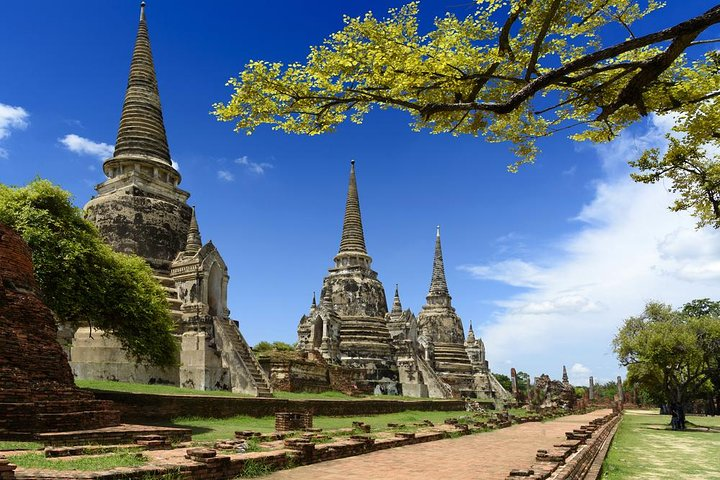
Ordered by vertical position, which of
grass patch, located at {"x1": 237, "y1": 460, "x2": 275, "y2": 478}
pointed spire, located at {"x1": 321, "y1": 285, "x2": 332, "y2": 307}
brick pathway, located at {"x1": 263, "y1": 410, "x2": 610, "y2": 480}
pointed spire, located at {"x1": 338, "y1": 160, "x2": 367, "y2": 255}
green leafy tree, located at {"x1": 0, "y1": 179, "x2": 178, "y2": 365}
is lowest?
brick pathway, located at {"x1": 263, "y1": 410, "x2": 610, "y2": 480}

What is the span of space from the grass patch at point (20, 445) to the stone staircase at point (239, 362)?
13026 millimetres

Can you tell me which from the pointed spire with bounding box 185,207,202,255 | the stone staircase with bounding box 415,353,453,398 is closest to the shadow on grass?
the pointed spire with bounding box 185,207,202,255

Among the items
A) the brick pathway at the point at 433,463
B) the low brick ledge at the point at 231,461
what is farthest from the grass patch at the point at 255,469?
the brick pathway at the point at 433,463

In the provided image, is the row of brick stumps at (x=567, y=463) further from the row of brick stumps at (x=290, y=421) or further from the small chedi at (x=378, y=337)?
the small chedi at (x=378, y=337)

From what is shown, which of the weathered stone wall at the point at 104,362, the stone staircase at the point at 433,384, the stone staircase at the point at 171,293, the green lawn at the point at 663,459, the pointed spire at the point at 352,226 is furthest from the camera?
the pointed spire at the point at 352,226

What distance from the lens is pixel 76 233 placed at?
15523 mm

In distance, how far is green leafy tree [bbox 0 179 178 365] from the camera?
14477 millimetres

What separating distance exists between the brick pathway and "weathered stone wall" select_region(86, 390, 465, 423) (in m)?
4.00

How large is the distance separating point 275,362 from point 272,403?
835cm

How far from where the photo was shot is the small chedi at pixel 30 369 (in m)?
9.66

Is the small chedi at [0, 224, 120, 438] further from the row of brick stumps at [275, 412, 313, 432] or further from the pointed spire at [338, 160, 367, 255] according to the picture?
the pointed spire at [338, 160, 367, 255]

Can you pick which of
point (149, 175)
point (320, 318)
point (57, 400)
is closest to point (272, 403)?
point (57, 400)

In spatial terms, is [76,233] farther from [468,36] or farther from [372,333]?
[372,333]

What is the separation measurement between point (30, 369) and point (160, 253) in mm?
15492
